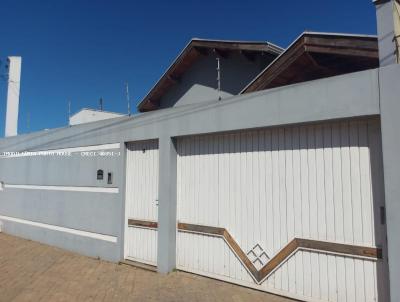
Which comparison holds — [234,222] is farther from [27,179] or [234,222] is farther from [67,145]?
[27,179]

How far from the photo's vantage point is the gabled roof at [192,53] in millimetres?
7887

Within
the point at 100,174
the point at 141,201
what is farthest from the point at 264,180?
the point at 100,174

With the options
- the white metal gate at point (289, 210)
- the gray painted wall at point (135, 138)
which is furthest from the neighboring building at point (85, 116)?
the white metal gate at point (289, 210)

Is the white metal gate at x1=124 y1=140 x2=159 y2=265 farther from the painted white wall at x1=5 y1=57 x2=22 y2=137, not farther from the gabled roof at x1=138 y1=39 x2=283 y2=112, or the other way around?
the painted white wall at x1=5 y1=57 x2=22 y2=137

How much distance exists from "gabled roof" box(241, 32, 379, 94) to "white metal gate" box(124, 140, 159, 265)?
265cm

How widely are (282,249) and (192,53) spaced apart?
683 cm

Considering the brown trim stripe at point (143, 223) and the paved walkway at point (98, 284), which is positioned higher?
the brown trim stripe at point (143, 223)

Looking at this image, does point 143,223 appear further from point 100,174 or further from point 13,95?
point 13,95

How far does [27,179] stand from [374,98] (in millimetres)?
9584

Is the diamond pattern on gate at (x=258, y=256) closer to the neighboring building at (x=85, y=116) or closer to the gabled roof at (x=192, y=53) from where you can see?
the gabled roof at (x=192, y=53)

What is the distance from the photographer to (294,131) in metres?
4.59

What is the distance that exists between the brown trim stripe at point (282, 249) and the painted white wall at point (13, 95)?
30.3ft

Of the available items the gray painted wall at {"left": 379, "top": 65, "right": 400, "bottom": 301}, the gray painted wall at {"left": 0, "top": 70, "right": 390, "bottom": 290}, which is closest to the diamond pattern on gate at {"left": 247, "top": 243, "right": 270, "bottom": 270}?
the gray painted wall at {"left": 0, "top": 70, "right": 390, "bottom": 290}

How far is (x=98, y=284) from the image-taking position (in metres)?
5.42
